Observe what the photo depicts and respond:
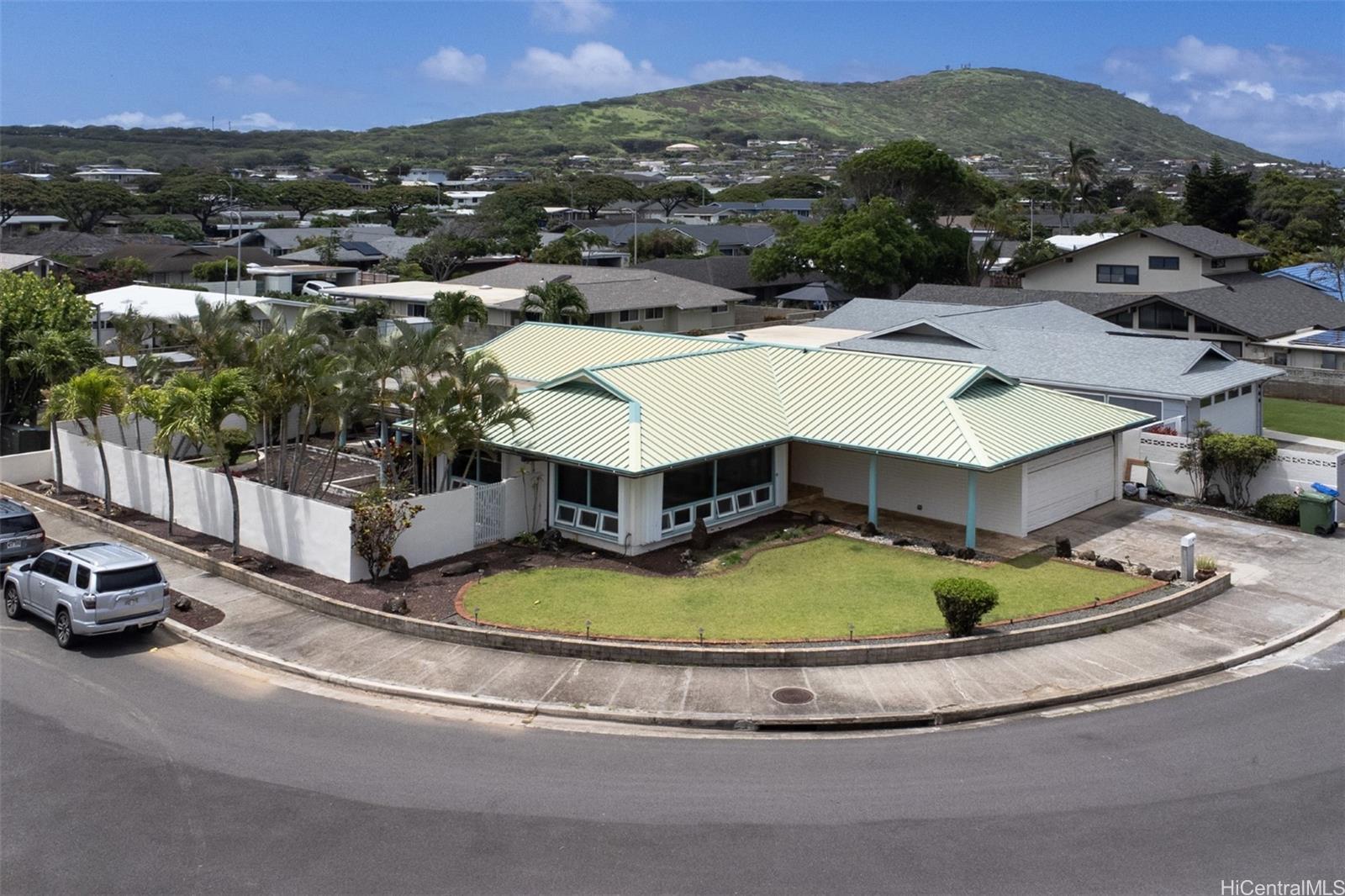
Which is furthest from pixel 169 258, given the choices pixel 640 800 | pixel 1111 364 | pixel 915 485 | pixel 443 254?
pixel 640 800

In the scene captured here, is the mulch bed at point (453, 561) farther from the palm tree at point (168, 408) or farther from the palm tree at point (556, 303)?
the palm tree at point (556, 303)

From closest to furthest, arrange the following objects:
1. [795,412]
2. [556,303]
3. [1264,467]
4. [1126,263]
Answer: [795,412], [1264,467], [556,303], [1126,263]

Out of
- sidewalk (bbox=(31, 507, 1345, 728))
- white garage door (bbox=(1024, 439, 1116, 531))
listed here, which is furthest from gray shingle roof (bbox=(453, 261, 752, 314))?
sidewalk (bbox=(31, 507, 1345, 728))

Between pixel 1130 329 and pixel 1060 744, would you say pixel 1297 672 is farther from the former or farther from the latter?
pixel 1130 329

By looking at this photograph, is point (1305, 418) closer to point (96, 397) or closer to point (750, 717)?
point (750, 717)

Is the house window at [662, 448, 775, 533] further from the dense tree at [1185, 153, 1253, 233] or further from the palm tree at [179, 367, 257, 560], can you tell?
the dense tree at [1185, 153, 1253, 233]
